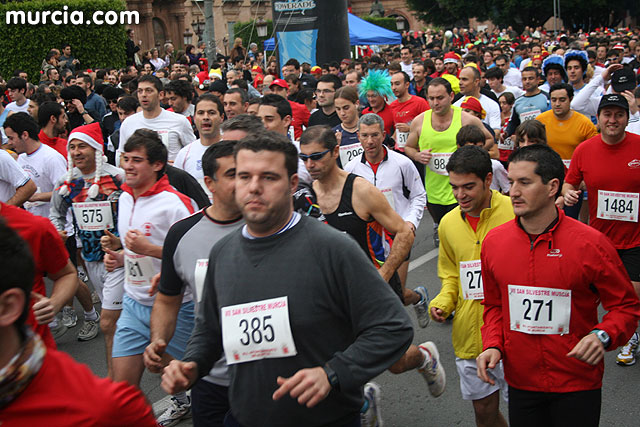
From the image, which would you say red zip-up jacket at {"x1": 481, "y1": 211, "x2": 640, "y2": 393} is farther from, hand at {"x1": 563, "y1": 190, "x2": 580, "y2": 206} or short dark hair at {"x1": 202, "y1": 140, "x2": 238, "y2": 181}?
hand at {"x1": 563, "y1": 190, "x2": 580, "y2": 206}

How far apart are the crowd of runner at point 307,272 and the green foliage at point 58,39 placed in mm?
15963

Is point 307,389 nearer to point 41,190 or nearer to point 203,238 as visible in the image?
point 203,238

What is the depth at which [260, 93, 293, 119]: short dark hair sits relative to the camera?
7363mm

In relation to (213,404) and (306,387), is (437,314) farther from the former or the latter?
(306,387)

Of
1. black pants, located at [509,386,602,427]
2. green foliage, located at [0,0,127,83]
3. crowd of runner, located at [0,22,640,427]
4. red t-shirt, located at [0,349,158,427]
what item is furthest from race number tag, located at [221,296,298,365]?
green foliage, located at [0,0,127,83]

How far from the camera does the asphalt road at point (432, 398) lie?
16.7ft

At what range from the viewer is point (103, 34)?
23250 millimetres

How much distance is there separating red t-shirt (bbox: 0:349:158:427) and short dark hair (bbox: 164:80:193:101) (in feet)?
25.8

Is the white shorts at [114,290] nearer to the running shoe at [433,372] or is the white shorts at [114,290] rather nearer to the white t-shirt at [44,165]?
the running shoe at [433,372]

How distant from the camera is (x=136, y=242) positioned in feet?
15.4

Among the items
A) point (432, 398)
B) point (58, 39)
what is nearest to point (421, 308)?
point (432, 398)

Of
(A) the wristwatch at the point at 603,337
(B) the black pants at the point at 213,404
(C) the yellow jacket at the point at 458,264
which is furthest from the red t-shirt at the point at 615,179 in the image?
(B) the black pants at the point at 213,404

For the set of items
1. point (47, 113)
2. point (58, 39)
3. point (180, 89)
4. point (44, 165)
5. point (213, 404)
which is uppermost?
point (58, 39)

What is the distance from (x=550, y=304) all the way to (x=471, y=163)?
1.16 m
